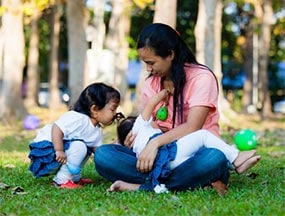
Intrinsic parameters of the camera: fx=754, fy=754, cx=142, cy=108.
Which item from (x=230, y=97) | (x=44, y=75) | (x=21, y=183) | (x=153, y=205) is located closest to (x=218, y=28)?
(x=21, y=183)

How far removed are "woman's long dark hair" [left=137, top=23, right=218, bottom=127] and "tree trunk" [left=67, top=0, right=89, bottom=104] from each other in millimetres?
10600

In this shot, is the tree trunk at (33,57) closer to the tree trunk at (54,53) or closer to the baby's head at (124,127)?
the tree trunk at (54,53)

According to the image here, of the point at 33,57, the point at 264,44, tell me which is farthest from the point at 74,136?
the point at 33,57

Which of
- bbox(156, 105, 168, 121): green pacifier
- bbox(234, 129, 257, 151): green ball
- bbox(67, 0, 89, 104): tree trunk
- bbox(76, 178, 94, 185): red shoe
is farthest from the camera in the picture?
bbox(67, 0, 89, 104): tree trunk

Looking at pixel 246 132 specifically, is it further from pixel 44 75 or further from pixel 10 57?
pixel 44 75

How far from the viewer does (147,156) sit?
528 centimetres

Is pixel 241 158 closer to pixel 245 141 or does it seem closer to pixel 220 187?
pixel 220 187

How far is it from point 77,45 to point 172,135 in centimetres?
1113

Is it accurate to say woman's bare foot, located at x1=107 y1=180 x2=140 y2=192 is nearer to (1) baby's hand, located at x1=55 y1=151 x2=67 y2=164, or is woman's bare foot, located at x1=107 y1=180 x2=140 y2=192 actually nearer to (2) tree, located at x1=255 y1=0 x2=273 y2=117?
(1) baby's hand, located at x1=55 y1=151 x2=67 y2=164

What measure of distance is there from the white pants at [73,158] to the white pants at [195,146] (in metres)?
0.87

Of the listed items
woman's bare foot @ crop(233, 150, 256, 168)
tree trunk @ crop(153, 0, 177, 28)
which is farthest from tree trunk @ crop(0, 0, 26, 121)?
woman's bare foot @ crop(233, 150, 256, 168)

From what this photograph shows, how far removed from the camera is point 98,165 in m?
5.61

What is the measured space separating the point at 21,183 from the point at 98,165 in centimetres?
88

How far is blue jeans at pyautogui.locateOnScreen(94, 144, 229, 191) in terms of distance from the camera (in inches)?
206
